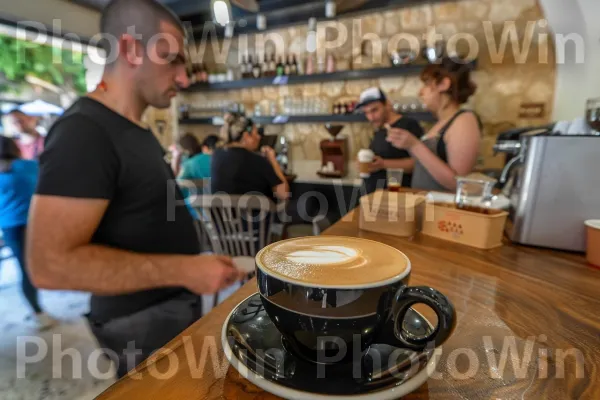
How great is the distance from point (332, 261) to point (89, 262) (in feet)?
2.56

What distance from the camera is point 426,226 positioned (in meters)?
0.92

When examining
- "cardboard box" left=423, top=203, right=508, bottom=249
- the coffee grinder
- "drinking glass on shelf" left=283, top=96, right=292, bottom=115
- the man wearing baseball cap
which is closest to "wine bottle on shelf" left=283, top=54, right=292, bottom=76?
"drinking glass on shelf" left=283, top=96, right=292, bottom=115

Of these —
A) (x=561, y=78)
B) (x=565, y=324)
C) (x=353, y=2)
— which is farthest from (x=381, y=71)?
(x=565, y=324)

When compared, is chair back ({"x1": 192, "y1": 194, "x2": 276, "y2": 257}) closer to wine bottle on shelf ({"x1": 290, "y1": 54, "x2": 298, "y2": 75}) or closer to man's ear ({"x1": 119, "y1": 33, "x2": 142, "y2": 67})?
man's ear ({"x1": 119, "y1": 33, "x2": 142, "y2": 67})

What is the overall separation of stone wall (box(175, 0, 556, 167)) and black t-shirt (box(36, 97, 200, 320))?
10.1ft

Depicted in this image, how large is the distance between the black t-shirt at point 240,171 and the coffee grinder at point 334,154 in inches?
61.5

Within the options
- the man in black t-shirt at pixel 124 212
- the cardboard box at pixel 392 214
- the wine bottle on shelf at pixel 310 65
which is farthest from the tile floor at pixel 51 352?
the wine bottle on shelf at pixel 310 65

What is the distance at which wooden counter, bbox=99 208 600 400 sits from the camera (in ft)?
1.13

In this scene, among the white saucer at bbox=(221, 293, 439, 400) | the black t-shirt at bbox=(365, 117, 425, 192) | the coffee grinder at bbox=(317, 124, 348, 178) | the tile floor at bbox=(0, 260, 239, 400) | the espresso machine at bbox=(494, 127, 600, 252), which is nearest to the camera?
the white saucer at bbox=(221, 293, 439, 400)

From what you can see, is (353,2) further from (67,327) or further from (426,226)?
(67,327)

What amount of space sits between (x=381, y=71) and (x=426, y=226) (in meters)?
2.87

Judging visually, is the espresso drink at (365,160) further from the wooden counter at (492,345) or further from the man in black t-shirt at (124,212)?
the wooden counter at (492,345)

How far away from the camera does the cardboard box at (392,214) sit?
89cm

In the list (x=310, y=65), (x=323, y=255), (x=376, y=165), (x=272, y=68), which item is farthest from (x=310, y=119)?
(x=323, y=255)
